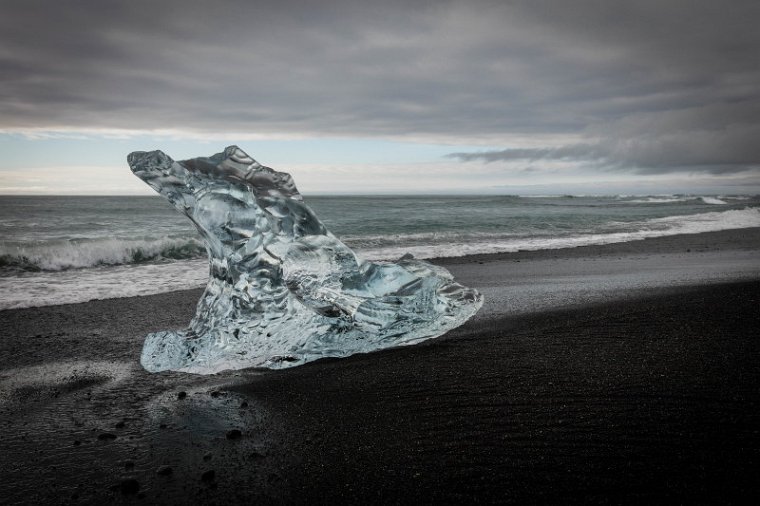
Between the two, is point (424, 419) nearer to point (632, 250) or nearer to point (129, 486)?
point (129, 486)

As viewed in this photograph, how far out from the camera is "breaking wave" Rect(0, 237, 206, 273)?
417 inches

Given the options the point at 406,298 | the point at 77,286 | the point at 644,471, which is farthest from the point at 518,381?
the point at 77,286

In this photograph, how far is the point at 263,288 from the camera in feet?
14.3

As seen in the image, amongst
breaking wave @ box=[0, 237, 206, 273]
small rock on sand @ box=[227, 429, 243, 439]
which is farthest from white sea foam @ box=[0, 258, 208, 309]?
small rock on sand @ box=[227, 429, 243, 439]

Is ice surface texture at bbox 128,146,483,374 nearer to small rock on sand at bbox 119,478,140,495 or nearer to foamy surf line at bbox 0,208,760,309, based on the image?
small rock on sand at bbox 119,478,140,495

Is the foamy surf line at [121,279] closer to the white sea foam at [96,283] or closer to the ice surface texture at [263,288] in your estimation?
the white sea foam at [96,283]

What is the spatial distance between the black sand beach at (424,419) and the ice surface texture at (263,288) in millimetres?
214

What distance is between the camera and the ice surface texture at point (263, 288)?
4.18 meters

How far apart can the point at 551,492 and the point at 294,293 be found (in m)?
2.88

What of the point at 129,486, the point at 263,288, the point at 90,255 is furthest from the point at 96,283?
the point at 129,486

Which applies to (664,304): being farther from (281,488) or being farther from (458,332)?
(281,488)

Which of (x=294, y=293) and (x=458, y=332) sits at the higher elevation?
(x=294, y=293)

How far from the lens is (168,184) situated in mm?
4258

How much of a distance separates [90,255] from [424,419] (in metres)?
10.7
